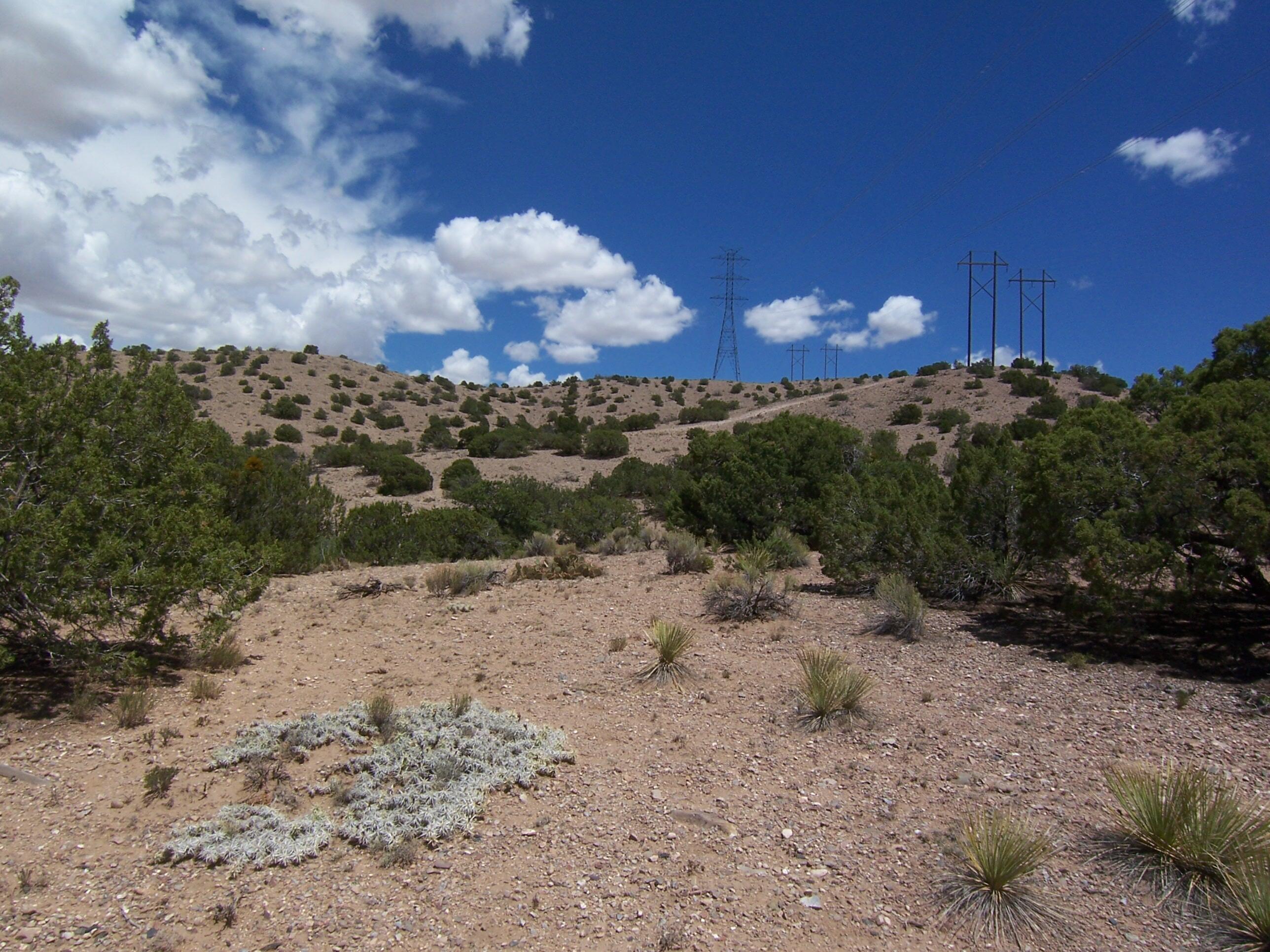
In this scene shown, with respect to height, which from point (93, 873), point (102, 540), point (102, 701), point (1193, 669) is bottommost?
point (93, 873)

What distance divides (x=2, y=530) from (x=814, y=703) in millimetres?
7598

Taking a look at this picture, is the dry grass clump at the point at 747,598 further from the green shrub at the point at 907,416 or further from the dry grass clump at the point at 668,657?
the green shrub at the point at 907,416

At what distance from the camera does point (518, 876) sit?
5.48 m

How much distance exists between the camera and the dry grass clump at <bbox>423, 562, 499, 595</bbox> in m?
13.8

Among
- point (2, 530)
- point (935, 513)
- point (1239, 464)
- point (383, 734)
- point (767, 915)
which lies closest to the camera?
point (767, 915)

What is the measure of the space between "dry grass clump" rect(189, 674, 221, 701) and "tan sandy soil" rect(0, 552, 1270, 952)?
102 millimetres

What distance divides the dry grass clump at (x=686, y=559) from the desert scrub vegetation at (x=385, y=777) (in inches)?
296

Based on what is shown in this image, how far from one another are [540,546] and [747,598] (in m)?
8.96

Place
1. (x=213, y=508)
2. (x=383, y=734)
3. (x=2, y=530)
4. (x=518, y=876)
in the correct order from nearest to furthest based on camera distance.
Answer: (x=518, y=876)
(x=2, y=530)
(x=383, y=734)
(x=213, y=508)

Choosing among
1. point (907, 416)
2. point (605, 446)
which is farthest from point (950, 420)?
point (605, 446)

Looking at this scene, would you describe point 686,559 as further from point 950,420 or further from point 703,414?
point 703,414

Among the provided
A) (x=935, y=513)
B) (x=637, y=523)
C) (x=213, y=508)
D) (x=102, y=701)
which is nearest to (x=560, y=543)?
(x=637, y=523)

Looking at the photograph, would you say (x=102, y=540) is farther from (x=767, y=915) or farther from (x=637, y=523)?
(x=637, y=523)

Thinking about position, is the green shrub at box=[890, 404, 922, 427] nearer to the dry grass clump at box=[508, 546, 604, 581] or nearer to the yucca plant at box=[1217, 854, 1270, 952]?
the dry grass clump at box=[508, 546, 604, 581]
